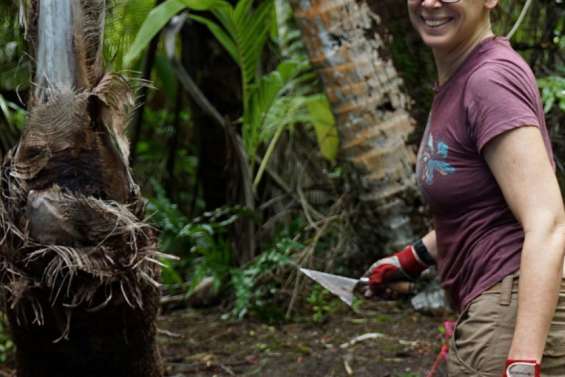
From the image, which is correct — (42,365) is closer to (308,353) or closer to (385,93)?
(308,353)

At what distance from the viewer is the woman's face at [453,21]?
253cm

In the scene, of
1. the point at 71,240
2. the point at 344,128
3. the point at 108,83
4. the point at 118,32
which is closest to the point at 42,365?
the point at 71,240

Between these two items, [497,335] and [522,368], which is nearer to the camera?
[522,368]

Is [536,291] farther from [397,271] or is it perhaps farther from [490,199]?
[397,271]

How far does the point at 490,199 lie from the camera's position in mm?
2426

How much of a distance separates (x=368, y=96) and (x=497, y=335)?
109 inches

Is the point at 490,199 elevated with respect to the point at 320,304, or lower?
elevated

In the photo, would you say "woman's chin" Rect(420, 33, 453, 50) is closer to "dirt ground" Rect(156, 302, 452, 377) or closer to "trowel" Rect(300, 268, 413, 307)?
"trowel" Rect(300, 268, 413, 307)

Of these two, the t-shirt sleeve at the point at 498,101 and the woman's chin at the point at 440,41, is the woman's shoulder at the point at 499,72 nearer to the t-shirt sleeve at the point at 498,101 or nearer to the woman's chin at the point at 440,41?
the t-shirt sleeve at the point at 498,101

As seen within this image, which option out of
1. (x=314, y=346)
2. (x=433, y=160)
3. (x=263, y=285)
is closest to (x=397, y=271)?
(x=433, y=160)

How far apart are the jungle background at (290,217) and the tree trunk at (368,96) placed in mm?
18

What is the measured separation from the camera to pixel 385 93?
16.4ft

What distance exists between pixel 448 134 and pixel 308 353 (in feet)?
7.95

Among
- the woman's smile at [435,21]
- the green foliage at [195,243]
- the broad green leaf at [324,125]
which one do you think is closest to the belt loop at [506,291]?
the woman's smile at [435,21]
